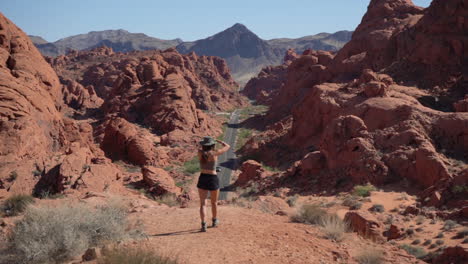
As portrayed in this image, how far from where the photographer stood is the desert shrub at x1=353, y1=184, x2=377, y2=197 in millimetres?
16906

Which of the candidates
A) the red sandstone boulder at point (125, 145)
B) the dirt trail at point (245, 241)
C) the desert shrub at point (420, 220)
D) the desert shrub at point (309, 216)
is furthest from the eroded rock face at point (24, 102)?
the desert shrub at point (420, 220)

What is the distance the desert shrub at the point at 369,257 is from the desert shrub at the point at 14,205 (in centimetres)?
845

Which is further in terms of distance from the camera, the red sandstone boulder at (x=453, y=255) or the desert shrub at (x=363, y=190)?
the desert shrub at (x=363, y=190)

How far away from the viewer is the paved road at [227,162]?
101 ft

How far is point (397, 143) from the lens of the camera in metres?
19.5

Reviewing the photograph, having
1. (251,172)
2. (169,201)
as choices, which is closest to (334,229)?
(169,201)

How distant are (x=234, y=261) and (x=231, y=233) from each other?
1343 millimetres

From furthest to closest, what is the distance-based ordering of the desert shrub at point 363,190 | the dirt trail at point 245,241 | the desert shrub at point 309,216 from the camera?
the desert shrub at point 363,190
the desert shrub at point 309,216
the dirt trail at point 245,241

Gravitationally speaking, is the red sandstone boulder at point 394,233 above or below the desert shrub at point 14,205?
below

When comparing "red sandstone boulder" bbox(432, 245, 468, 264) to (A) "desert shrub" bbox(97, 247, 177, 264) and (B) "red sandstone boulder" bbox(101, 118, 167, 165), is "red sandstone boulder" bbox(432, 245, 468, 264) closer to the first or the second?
(A) "desert shrub" bbox(97, 247, 177, 264)

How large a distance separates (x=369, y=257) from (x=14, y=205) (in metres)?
9.40

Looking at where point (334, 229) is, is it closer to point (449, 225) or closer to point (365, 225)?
point (365, 225)

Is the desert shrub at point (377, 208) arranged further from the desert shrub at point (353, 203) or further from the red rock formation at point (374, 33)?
the red rock formation at point (374, 33)

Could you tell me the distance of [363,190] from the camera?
1720 cm
